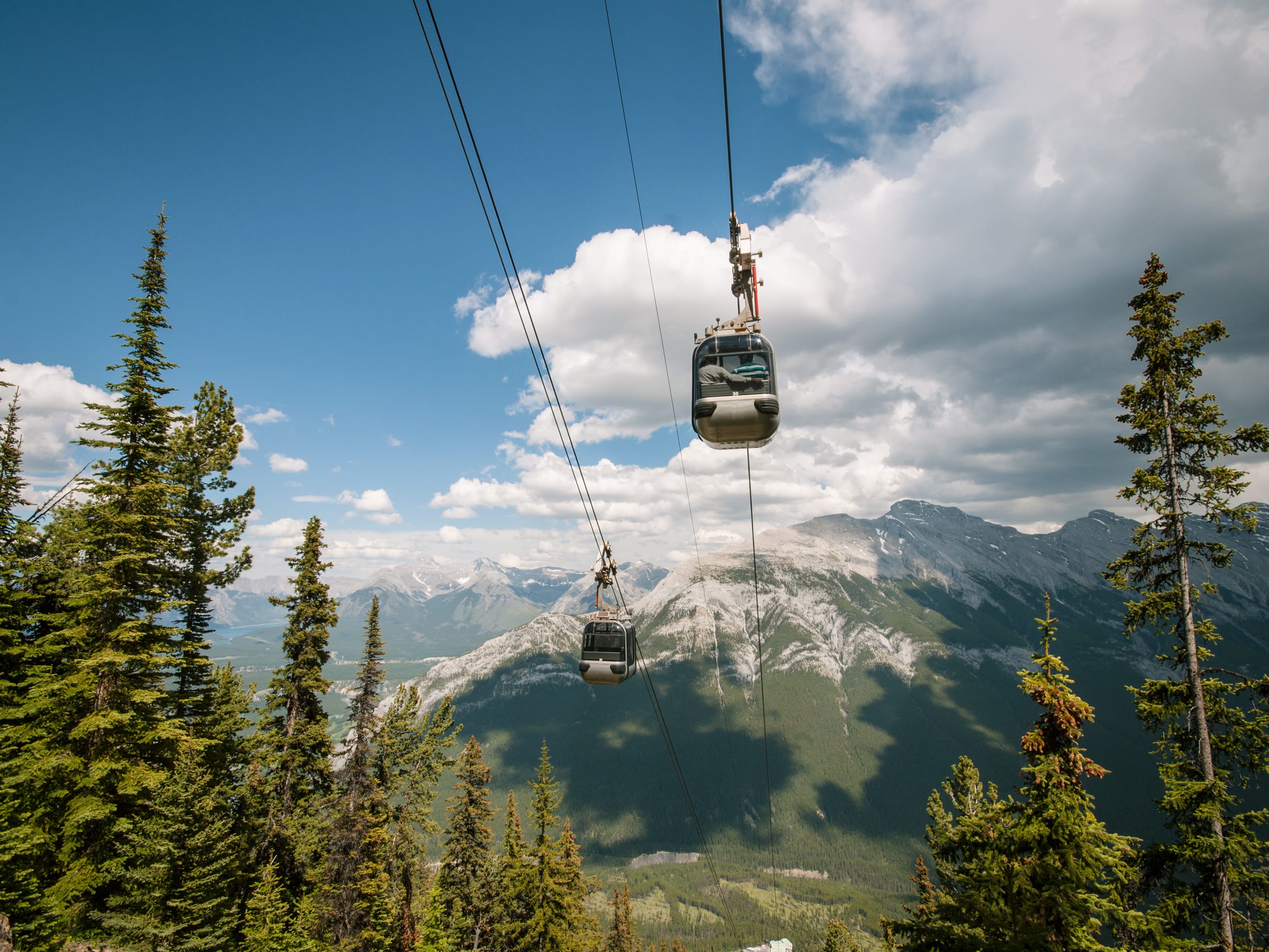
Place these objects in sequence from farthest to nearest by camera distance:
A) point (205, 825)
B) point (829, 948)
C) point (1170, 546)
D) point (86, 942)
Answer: point (829, 948)
point (205, 825)
point (86, 942)
point (1170, 546)

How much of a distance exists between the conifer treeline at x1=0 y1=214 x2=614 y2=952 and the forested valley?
0.10 m

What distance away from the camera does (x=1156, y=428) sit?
43.1 ft

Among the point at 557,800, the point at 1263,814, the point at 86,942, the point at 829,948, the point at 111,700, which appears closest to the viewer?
the point at 1263,814

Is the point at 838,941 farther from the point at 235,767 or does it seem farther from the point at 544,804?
the point at 235,767

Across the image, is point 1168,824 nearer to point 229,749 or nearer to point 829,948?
point 229,749

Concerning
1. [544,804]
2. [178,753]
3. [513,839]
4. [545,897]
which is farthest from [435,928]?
[178,753]

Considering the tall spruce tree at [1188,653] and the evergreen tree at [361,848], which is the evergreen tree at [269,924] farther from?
the tall spruce tree at [1188,653]

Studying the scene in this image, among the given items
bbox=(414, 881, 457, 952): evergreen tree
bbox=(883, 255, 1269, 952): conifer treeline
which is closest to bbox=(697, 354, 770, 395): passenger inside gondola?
bbox=(883, 255, 1269, 952): conifer treeline

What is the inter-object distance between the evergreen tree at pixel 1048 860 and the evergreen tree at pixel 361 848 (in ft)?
75.4

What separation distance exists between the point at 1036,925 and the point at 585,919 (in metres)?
26.3

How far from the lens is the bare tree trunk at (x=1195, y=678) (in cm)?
1109

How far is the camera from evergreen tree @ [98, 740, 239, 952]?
603 inches

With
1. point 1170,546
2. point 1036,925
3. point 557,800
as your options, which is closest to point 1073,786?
point 1036,925

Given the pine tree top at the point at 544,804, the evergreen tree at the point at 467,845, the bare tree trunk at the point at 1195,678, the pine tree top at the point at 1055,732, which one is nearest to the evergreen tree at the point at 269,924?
the evergreen tree at the point at 467,845
